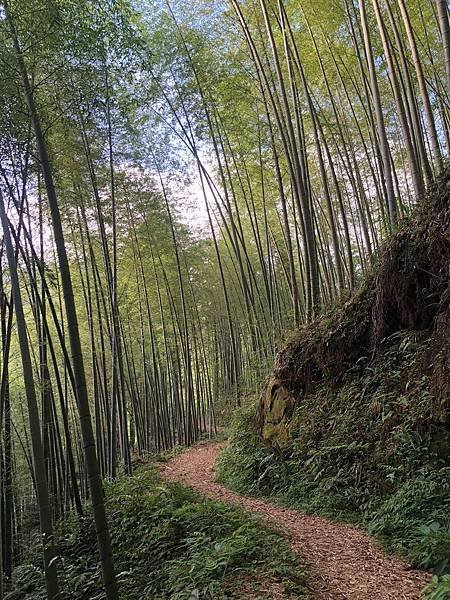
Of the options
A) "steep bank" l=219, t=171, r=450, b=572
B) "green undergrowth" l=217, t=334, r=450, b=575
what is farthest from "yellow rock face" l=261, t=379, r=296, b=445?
"green undergrowth" l=217, t=334, r=450, b=575

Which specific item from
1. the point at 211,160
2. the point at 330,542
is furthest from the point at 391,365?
the point at 211,160

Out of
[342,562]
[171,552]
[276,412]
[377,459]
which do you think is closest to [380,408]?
[377,459]

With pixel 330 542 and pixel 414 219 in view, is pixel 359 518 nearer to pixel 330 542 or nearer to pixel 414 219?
pixel 330 542

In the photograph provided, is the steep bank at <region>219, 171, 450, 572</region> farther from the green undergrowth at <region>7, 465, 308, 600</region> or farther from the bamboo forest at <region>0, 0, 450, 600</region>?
the green undergrowth at <region>7, 465, 308, 600</region>

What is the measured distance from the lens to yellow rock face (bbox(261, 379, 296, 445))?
18.9 ft

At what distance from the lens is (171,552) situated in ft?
12.0

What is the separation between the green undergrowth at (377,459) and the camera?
3.10m

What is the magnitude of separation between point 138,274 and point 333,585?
9051mm

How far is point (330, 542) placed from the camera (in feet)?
10.7

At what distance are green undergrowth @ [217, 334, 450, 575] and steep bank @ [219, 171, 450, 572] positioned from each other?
10 millimetres

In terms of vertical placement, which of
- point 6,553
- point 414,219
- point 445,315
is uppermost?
point 414,219

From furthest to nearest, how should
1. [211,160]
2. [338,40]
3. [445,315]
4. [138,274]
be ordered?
[138,274], [211,160], [338,40], [445,315]

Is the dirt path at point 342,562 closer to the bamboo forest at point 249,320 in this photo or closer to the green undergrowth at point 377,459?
the bamboo forest at point 249,320

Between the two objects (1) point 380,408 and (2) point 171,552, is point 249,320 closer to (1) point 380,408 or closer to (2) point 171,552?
(1) point 380,408
